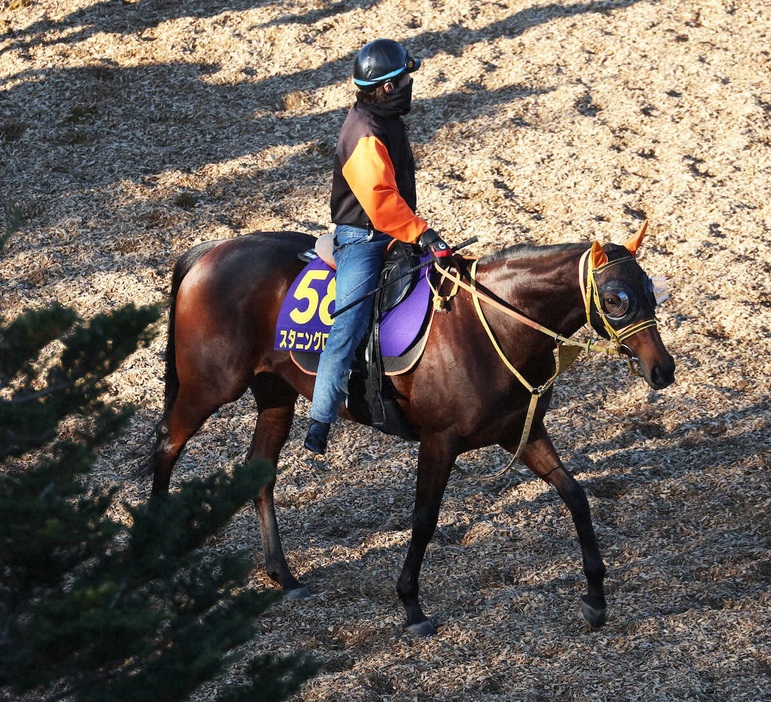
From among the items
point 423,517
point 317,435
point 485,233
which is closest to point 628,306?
point 423,517

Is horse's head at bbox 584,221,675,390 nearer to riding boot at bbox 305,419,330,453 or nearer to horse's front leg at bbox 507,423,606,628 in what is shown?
horse's front leg at bbox 507,423,606,628

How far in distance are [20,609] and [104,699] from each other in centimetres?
36

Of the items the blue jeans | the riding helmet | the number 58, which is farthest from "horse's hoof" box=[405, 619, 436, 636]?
the riding helmet

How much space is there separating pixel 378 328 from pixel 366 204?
60 centimetres

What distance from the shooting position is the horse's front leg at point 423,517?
509 centimetres

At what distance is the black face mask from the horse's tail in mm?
1312

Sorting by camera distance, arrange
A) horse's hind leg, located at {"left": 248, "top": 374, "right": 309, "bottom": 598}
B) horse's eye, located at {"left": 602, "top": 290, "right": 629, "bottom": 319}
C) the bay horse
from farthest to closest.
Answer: horse's hind leg, located at {"left": 248, "top": 374, "right": 309, "bottom": 598} < the bay horse < horse's eye, located at {"left": 602, "top": 290, "right": 629, "bottom": 319}

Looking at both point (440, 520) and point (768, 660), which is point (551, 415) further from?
point (768, 660)

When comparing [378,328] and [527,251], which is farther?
[378,328]

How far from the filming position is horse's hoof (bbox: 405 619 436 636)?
5.15 metres

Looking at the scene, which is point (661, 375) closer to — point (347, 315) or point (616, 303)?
point (616, 303)

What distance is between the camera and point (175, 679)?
2.79m

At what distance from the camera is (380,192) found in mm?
4953

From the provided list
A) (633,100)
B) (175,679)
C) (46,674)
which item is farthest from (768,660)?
(633,100)
